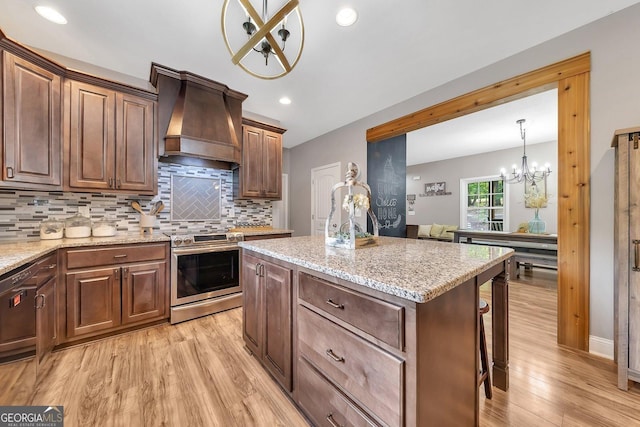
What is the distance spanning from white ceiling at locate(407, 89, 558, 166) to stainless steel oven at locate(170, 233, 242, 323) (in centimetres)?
419

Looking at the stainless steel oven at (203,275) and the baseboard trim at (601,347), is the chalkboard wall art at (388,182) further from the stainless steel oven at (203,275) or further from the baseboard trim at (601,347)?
the baseboard trim at (601,347)

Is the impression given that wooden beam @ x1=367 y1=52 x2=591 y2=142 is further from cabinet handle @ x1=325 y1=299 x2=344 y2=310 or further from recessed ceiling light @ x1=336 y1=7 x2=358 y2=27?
cabinet handle @ x1=325 y1=299 x2=344 y2=310

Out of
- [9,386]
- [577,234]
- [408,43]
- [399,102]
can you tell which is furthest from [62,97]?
[577,234]

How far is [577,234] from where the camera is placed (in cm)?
205

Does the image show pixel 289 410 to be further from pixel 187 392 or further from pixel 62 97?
pixel 62 97

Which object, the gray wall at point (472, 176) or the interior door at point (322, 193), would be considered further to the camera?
the gray wall at point (472, 176)

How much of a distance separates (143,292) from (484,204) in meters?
7.88

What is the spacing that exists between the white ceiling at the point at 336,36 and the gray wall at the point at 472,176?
4614 mm

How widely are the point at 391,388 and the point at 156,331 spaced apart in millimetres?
2496

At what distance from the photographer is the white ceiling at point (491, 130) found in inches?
145

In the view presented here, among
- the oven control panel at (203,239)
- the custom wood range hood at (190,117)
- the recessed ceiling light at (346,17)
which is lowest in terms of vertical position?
the oven control panel at (203,239)

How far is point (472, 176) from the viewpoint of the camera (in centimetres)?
704

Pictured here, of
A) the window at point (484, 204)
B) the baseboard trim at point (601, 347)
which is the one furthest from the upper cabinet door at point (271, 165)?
the window at point (484, 204)

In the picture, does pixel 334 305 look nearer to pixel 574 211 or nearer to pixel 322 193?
pixel 574 211
